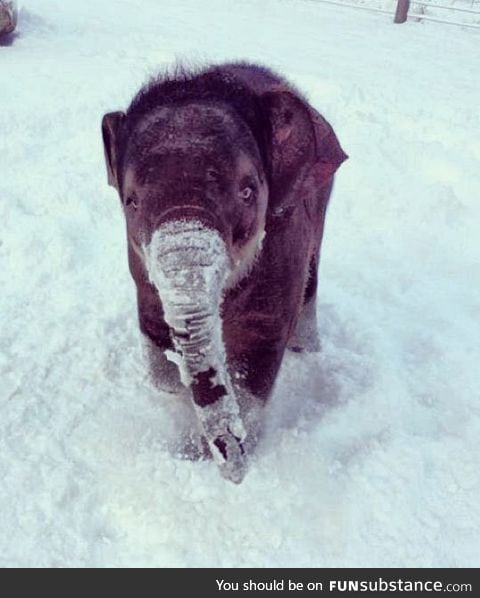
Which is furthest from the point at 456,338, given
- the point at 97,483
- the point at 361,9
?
the point at 361,9

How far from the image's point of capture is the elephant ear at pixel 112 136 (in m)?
2.34

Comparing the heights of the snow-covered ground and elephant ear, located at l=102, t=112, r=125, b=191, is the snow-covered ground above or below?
below

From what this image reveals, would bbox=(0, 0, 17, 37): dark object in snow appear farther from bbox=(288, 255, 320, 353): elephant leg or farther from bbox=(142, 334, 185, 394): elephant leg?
bbox=(142, 334, 185, 394): elephant leg

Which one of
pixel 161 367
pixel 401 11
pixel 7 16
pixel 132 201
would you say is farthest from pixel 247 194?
pixel 401 11

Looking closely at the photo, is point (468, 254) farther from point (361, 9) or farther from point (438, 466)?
point (361, 9)

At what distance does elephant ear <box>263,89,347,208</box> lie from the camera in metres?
2.29

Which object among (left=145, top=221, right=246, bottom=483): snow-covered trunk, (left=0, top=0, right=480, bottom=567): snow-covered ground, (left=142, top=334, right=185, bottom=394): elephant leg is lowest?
(left=0, top=0, right=480, bottom=567): snow-covered ground

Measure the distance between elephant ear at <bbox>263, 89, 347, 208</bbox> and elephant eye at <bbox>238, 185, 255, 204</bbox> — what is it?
249mm

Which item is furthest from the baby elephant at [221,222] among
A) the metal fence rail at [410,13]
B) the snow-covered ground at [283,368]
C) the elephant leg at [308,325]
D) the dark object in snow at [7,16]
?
the metal fence rail at [410,13]

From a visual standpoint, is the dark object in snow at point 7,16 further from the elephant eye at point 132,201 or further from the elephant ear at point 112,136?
the elephant eye at point 132,201

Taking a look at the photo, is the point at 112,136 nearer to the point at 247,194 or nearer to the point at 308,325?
the point at 247,194

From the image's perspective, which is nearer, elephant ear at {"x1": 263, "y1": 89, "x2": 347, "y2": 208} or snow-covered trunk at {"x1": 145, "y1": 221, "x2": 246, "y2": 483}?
snow-covered trunk at {"x1": 145, "y1": 221, "x2": 246, "y2": 483}

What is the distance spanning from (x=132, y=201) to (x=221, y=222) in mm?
316
